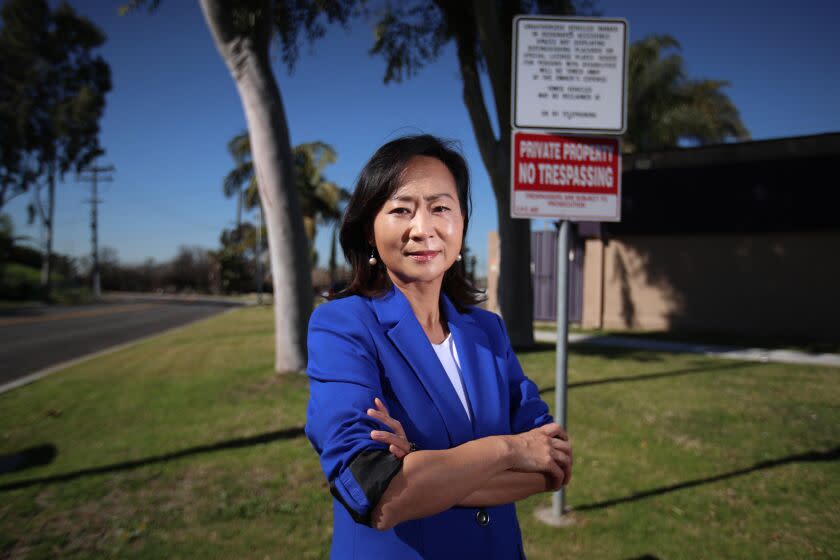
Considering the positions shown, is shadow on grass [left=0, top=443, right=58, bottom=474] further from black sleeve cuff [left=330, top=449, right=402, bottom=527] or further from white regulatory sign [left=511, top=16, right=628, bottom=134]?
white regulatory sign [left=511, top=16, right=628, bottom=134]

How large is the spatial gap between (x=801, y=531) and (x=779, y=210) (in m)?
13.3

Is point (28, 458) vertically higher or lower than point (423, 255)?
lower

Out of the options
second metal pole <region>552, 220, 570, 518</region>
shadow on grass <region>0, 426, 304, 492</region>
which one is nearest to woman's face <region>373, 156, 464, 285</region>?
second metal pole <region>552, 220, 570, 518</region>

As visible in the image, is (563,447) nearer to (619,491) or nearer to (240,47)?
(619,491)

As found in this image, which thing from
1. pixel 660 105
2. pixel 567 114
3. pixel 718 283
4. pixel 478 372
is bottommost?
pixel 478 372

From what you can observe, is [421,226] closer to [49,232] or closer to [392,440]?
[392,440]

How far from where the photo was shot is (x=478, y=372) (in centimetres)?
153

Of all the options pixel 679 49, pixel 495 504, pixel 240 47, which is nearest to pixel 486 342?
pixel 495 504

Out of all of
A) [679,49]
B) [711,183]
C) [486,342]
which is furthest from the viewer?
[679,49]

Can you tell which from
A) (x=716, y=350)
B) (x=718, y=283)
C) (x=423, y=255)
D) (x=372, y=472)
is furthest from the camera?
(x=718, y=283)

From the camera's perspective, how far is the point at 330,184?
1142 inches

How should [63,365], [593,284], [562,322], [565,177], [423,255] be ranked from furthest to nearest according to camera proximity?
1. [593,284]
2. [63,365]
3. [562,322]
4. [565,177]
5. [423,255]

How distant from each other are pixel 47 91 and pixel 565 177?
43.6 metres

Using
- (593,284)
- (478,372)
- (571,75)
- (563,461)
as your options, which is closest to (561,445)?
(563,461)
